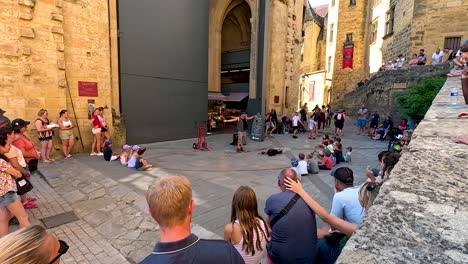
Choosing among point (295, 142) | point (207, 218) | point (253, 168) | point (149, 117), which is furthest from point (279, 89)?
point (207, 218)

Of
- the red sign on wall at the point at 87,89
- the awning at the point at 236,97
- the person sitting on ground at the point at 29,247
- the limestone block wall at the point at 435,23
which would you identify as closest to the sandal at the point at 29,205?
the person sitting on ground at the point at 29,247

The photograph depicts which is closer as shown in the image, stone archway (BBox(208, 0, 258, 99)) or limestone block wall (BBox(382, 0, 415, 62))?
stone archway (BBox(208, 0, 258, 99))

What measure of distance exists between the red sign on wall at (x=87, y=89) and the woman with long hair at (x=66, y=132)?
121 centimetres

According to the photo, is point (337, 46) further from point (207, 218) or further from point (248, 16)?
point (207, 218)

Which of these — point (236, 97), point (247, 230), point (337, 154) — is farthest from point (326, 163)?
point (236, 97)

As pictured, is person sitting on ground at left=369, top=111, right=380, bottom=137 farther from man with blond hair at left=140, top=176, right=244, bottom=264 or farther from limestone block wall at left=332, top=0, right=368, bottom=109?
man with blond hair at left=140, top=176, right=244, bottom=264

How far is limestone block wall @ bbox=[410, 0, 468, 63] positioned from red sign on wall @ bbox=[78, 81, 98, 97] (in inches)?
813

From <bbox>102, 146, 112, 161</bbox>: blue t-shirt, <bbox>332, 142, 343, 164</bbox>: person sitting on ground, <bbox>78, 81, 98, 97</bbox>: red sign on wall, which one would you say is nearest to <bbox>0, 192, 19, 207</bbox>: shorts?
<bbox>102, 146, 112, 161</bbox>: blue t-shirt

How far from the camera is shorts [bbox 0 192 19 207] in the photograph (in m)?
3.37

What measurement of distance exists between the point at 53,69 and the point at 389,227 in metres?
10.2

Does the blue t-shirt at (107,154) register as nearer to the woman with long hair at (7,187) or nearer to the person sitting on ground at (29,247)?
the woman with long hair at (7,187)

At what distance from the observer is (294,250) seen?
96.9 inches

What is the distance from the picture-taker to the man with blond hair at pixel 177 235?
138cm

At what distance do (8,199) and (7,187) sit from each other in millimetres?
174
